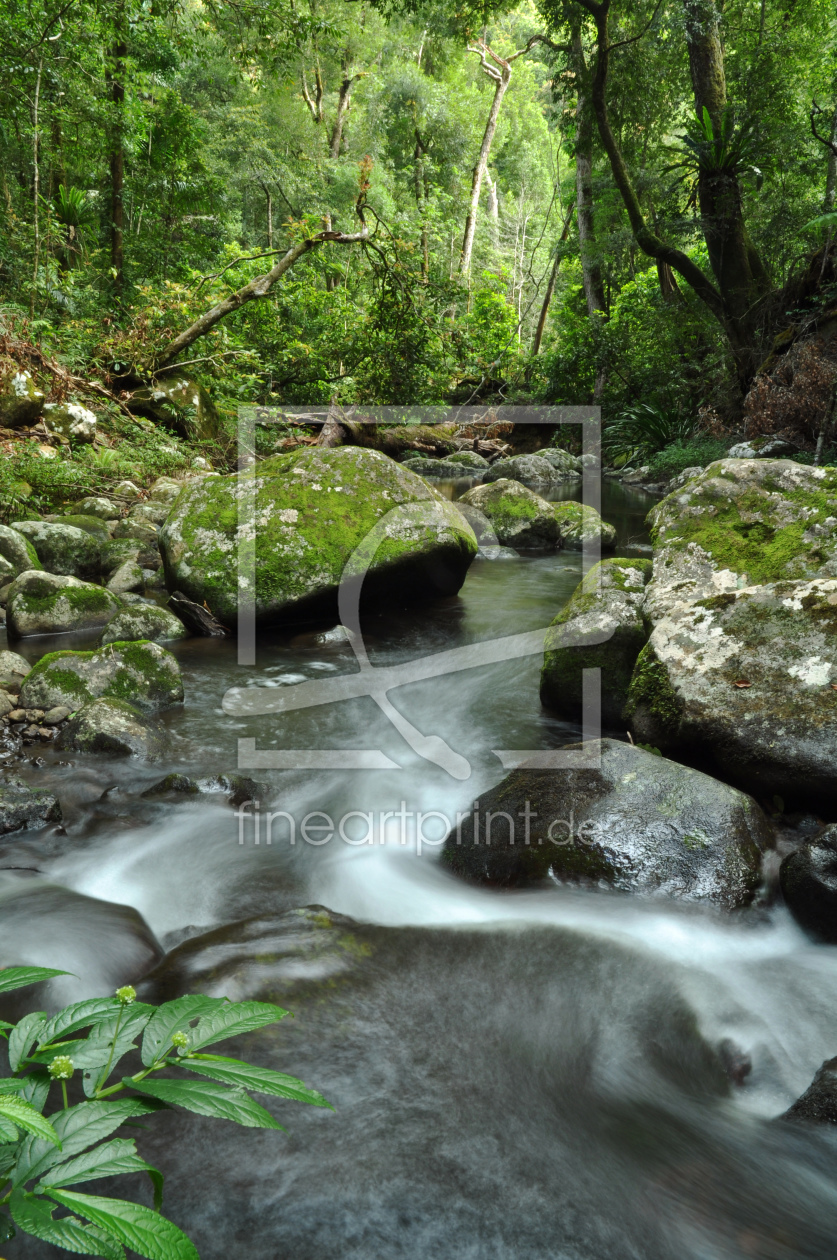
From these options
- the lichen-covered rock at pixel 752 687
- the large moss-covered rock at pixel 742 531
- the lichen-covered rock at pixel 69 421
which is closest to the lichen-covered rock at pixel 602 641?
the large moss-covered rock at pixel 742 531

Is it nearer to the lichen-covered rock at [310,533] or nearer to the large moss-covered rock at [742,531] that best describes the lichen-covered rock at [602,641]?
the large moss-covered rock at [742,531]

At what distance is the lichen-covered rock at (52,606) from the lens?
5461mm

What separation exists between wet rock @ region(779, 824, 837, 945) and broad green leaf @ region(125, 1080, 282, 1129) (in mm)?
2263

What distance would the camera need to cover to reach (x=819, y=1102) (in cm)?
185

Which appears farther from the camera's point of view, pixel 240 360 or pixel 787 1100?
pixel 240 360

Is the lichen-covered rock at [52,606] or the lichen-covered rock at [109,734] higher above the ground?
the lichen-covered rock at [52,606]

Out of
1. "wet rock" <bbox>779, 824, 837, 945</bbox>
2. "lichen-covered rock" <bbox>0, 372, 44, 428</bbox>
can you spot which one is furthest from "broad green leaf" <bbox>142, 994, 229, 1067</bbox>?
"lichen-covered rock" <bbox>0, 372, 44, 428</bbox>

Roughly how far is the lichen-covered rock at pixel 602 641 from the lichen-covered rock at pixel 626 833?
0.91 meters

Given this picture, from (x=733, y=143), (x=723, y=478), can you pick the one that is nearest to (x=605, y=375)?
(x=733, y=143)

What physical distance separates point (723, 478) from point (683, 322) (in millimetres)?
12624

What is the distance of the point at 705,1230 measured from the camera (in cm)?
158

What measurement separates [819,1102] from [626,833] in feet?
3.51

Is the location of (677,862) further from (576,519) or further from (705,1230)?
(576,519)

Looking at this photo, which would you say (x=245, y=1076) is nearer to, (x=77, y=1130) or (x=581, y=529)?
(x=77, y=1130)
